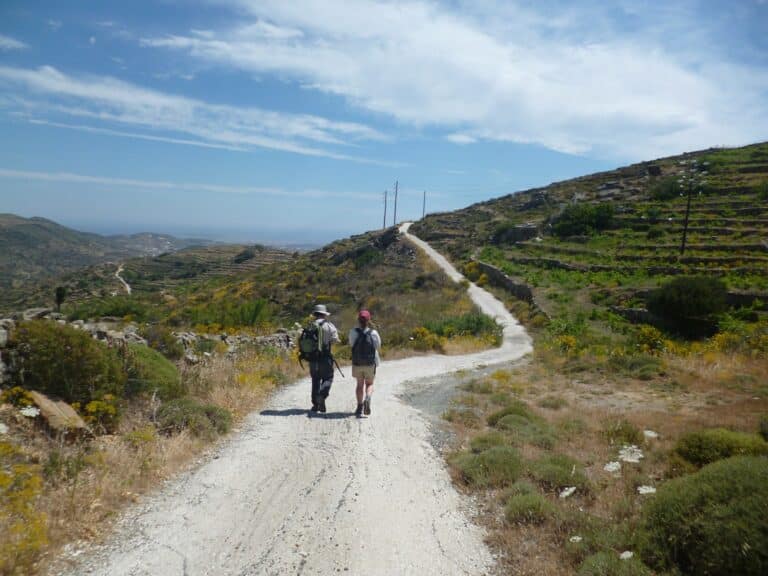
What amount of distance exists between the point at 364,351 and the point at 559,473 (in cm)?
367

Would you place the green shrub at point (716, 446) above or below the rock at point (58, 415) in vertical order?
below

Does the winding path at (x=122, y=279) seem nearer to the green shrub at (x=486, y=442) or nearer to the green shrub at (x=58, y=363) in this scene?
the green shrub at (x=58, y=363)

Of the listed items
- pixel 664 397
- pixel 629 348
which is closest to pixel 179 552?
pixel 664 397

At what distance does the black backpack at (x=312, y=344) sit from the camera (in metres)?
8.10

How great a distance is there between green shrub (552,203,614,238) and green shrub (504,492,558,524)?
4098cm

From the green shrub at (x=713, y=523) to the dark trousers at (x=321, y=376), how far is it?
5171 millimetres

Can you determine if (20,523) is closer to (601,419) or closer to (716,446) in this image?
(716,446)

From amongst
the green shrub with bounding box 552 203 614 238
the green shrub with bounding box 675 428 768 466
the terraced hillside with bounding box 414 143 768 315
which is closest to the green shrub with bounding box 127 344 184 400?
the green shrub with bounding box 675 428 768 466

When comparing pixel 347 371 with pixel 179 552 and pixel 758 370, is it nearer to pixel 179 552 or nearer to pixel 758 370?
pixel 179 552

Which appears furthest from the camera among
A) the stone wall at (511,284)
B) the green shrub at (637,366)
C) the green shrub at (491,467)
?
the stone wall at (511,284)

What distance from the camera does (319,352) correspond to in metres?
8.12

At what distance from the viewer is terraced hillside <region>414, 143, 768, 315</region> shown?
27.3 meters

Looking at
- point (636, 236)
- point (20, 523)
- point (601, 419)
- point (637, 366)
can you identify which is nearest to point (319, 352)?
point (20, 523)

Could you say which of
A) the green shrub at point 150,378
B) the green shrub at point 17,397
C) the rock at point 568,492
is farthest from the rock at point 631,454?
the green shrub at point 17,397
